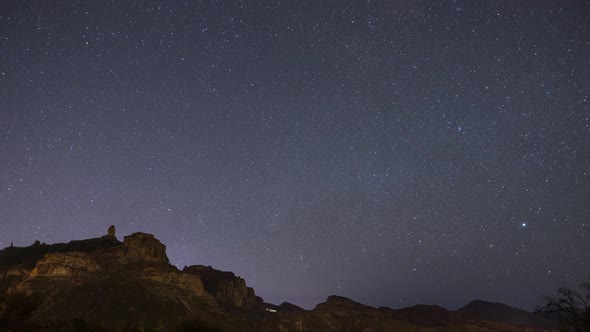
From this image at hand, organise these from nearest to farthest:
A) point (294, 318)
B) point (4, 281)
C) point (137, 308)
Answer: point (137, 308) → point (4, 281) → point (294, 318)

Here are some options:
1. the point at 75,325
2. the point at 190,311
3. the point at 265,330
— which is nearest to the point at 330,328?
the point at 265,330

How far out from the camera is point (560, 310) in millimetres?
45781

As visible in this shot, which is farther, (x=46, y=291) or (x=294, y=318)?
(x=294, y=318)

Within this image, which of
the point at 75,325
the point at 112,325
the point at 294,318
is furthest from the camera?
the point at 294,318

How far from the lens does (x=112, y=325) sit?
132 metres

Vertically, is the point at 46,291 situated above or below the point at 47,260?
A: below

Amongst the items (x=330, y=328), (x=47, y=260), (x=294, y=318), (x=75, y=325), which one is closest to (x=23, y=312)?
(x=47, y=260)

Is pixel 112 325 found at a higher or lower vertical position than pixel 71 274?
lower

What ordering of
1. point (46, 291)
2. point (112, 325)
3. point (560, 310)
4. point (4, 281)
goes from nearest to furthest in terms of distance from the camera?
point (560, 310)
point (112, 325)
point (46, 291)
point (4, 281)

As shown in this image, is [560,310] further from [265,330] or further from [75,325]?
[265,330]

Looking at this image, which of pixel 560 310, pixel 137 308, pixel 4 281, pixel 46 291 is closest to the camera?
pixel 560 310

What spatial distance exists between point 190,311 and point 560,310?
142 meters

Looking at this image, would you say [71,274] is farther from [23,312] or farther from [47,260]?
[23,312]

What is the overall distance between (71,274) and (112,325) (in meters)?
61.9
